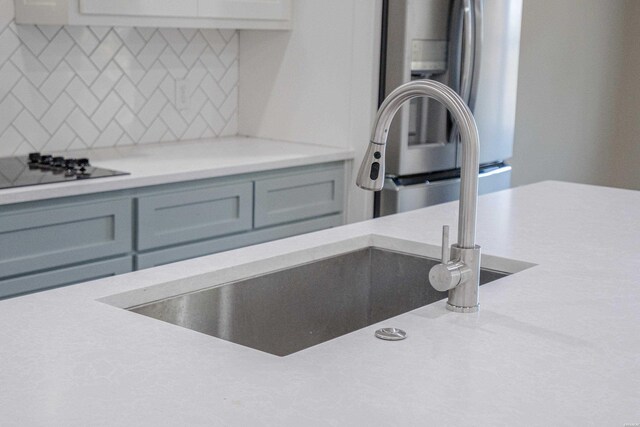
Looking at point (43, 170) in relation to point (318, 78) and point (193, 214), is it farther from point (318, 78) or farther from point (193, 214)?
point (318, 78)

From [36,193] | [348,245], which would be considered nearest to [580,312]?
[348,245]

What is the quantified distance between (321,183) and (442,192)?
56cm

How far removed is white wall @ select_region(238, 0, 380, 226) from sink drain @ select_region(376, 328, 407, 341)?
2268mm

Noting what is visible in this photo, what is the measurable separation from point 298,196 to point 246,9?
807 mm

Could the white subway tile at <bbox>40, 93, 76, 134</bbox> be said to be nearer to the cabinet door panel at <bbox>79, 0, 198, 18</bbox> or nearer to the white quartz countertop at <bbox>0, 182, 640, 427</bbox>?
the cabinet door panel at <bbox>79, 0, 198, 18</bbox>

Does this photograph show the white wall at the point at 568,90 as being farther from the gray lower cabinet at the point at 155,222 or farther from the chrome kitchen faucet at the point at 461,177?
the chrome kitchen faucet at the point at 461,177

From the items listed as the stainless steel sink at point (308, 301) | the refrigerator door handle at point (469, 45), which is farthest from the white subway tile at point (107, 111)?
the stainless steel sink at point (308, 301)

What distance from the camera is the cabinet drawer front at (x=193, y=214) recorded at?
9.80 feet

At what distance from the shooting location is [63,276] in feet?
9.05

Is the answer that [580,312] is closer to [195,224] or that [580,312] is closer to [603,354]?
[603,354]

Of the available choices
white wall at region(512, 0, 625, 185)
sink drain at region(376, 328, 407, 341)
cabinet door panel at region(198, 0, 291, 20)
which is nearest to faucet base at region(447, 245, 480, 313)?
sink drain at region(376, 328, 407, 341)

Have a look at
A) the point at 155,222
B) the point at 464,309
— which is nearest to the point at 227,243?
the point at 155,222

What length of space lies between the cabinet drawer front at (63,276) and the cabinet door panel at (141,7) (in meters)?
0.87

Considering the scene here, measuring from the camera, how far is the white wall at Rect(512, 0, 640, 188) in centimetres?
547
